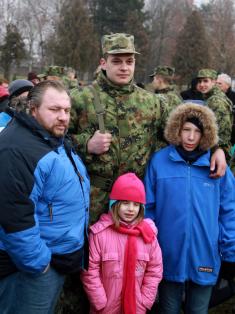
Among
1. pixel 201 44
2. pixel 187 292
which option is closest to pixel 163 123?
pixel 187 292

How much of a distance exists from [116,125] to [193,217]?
95 cm

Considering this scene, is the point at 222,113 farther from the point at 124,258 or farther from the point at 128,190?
the point at 124,258

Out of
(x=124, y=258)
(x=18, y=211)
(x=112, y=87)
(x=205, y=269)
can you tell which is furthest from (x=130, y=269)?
(x=112, y=87)

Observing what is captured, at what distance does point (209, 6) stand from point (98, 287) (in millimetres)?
57976

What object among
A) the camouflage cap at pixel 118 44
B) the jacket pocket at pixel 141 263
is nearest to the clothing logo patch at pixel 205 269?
the jacket pocket at pixel 141 263

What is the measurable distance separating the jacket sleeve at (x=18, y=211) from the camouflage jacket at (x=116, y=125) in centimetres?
94

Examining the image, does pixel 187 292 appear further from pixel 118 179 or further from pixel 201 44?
pixel 201 44

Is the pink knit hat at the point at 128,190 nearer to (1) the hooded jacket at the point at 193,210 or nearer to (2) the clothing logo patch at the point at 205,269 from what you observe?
(1) the hooded jacket at the point at 193,210

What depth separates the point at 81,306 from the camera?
355 cm

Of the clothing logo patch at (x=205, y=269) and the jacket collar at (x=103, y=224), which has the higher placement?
the jacket collar at (x=103, y=224)

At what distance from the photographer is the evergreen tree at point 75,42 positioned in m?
29.9

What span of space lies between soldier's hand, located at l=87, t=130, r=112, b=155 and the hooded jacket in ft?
1.51

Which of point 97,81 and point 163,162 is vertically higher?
point 97,81

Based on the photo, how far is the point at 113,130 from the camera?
10.6 feet
